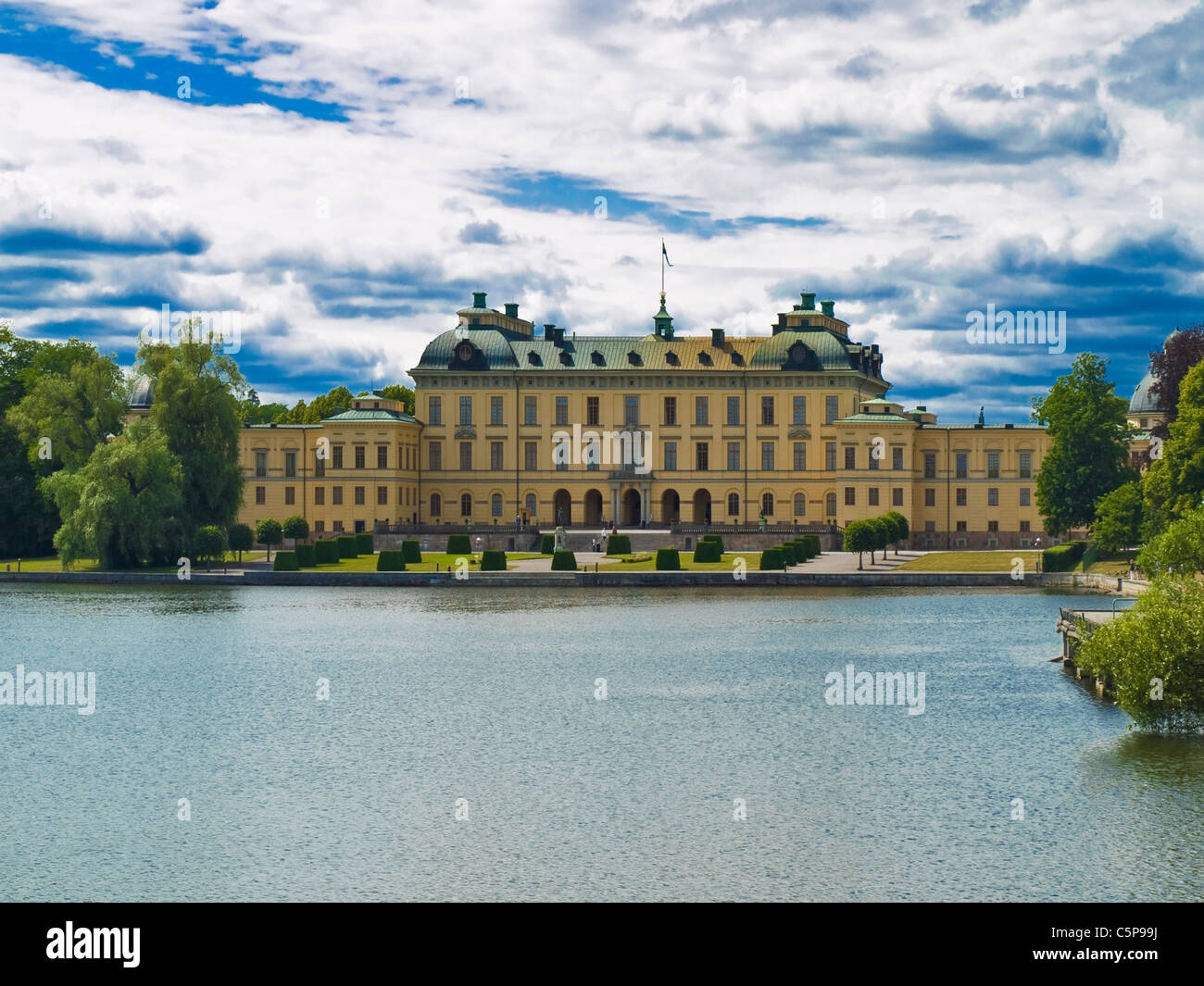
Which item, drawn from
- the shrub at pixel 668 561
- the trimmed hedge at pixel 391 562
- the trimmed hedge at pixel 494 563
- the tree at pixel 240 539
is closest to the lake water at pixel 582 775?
the shrub at pixel 668 561

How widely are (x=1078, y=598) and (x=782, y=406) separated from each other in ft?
120

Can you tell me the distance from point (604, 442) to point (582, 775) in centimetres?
6930

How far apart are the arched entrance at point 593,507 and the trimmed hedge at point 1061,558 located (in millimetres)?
33500

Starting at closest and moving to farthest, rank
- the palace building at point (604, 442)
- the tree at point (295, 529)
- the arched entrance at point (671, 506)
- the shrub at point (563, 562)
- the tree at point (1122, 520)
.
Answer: the tree at point (1122, 520)
the shrub at point (563, 562)
the tree at point (295, 529)
the palace building at point (604, 442)
the arched entrance at point (671, 506)

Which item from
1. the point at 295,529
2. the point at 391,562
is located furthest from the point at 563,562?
the point at 295,529

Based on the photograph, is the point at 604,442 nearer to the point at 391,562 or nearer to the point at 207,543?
the point at 391,562

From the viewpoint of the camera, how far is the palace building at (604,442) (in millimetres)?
88500

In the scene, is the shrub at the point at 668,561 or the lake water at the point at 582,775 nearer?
the lake water at the point at 582,775

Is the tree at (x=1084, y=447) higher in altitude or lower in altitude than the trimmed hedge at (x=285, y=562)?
higher

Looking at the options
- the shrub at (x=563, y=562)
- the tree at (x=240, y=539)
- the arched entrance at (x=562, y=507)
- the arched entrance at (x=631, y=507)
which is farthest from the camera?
the arched entrance at (x=562, y=507)

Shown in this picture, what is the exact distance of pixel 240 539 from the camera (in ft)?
233

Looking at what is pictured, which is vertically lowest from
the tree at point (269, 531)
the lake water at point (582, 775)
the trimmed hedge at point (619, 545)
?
the lake water at point (582, 775)

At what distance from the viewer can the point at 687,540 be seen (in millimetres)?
81688

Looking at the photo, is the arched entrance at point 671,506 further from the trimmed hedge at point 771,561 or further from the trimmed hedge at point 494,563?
the trimmed hedge at point 494,563
